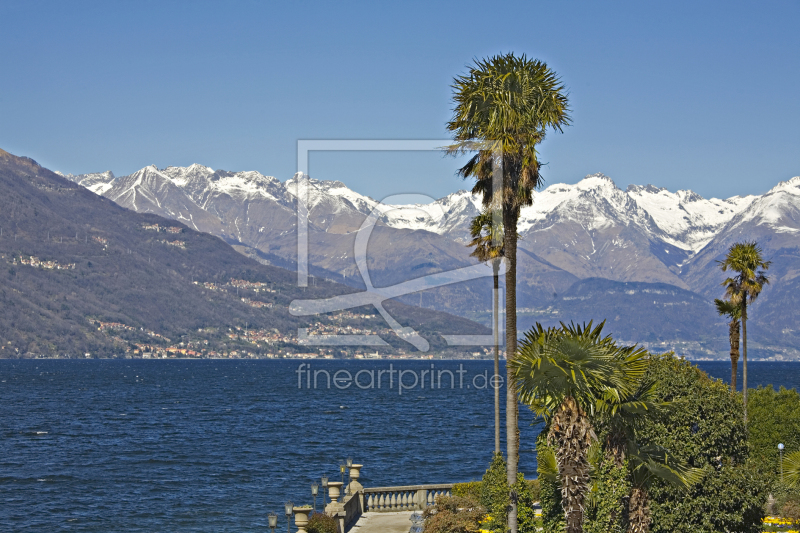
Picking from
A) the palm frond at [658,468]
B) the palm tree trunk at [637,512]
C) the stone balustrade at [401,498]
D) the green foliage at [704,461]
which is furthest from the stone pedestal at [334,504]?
the palm frond at [658,468]

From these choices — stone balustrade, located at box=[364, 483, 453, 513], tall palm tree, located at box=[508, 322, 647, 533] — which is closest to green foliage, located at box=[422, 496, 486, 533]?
stone balustrade, located at box=[364, 483, 453, 513]

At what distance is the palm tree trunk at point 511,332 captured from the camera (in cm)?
2559

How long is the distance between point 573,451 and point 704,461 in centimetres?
1025

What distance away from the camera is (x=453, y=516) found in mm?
35000

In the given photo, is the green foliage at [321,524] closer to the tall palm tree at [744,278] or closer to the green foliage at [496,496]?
the green foliage at [496,496]

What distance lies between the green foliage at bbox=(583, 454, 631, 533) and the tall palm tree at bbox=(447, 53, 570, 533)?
2790 millimetres

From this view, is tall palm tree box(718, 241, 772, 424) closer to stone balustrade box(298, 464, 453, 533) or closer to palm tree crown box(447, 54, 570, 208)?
stone balustrade box(298, 464, 453, 533)

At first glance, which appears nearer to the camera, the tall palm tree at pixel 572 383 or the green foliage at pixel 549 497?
the tall palm tree at pixel 572 383

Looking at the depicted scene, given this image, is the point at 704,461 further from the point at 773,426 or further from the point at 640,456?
the point at 773,426

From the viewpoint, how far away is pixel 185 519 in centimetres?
5738

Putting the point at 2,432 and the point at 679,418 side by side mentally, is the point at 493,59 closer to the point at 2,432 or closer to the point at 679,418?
the point at 679,418

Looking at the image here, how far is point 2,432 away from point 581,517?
369ft

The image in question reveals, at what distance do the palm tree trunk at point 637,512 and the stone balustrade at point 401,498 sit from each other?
14352 mm

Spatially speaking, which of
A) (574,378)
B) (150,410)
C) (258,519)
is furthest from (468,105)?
(150,410)
